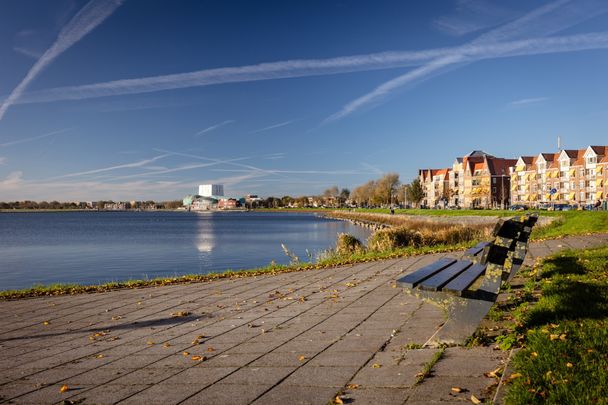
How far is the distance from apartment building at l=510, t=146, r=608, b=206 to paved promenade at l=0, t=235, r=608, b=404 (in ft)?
278

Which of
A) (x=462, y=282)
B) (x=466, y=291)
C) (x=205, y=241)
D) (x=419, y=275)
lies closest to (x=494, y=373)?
(x=466, y=291)

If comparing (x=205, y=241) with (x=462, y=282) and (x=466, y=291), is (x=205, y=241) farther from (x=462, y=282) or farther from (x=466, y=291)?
(x=466, y=291)

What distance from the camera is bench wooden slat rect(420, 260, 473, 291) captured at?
5074 mm

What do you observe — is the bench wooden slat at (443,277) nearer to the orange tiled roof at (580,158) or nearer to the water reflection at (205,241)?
the water reflection at (205,241)

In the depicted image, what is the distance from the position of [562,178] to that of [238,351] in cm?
10648

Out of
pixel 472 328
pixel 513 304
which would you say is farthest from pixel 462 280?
pixel 513 304

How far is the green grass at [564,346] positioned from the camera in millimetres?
3656

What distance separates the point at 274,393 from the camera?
438 cm

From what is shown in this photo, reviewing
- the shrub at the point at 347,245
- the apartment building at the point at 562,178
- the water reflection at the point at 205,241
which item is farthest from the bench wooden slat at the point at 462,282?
the apartment building at the point at 562,178

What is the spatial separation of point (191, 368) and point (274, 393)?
51.6 inches

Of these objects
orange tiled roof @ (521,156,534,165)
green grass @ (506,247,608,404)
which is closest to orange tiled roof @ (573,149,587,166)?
orange tiled roof @ (521,156,534,165)

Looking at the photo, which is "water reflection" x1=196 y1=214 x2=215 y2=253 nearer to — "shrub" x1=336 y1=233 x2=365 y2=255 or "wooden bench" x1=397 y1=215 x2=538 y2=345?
"shrub" x1=336 y1=233 x2=365 y2=255

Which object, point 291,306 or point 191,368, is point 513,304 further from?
Result: point 191,368

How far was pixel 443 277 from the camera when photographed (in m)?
5.64
